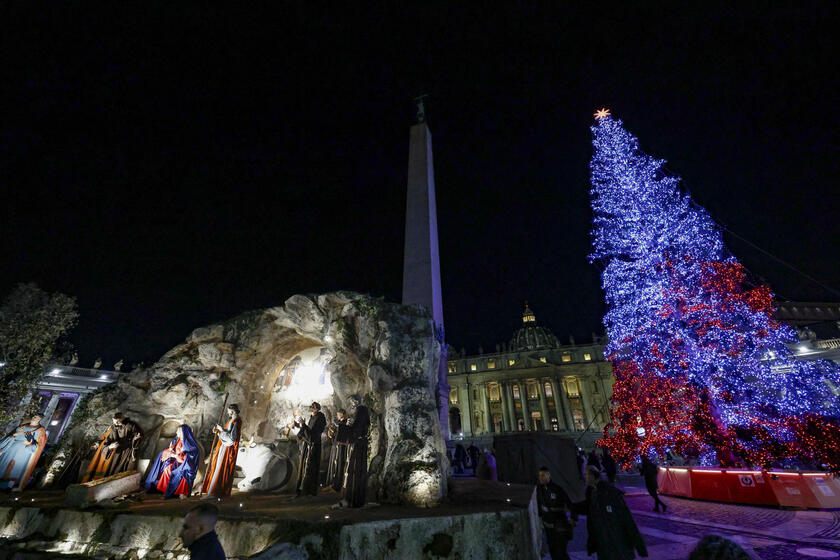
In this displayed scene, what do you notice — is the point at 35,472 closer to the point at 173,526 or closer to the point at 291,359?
the point at 291,359

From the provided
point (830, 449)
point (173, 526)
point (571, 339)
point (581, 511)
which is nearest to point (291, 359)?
point (173, 526)

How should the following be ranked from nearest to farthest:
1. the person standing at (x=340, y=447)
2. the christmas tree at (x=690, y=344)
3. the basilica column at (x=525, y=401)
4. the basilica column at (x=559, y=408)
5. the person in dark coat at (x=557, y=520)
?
the person in dark coat at (x=557, y=520) < the person standing at (x=340, y=447) < the christmas tree at (x=690, y=344) < the basilica column at (x=559, y=408) < the basilica column at (x=525, y=401)

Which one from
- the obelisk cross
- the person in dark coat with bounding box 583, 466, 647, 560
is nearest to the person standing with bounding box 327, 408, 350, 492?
the person in dark coat with bounding box 583, 466, 647, 560

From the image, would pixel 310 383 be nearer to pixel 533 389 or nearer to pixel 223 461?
pixel 223 461

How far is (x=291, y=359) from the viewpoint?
42.3 feet

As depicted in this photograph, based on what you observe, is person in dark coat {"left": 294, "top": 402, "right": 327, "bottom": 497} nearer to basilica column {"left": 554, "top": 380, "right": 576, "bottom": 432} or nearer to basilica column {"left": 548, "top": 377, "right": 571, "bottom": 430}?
basilica column {"left": 554, "top": 380, "right": 576, "bottom": 432}

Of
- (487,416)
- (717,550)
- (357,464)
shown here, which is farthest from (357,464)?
(487,416)

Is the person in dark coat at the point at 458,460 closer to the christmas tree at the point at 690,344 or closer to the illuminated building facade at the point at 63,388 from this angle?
the christmas tree at the point at 690,344

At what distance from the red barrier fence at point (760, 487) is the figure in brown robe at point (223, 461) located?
15253 mm

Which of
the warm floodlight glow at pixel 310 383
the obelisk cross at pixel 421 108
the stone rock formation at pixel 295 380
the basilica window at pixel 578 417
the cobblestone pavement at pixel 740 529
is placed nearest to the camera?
the cobblestone pavement at pixel 740 529

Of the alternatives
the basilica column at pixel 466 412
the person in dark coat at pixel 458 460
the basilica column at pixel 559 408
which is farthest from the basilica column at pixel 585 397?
the person in dark coat at pixel 458 460

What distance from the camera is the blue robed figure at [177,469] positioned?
855 centimetres

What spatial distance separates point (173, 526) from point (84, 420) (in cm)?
871

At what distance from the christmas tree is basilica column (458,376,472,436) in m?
56.1
